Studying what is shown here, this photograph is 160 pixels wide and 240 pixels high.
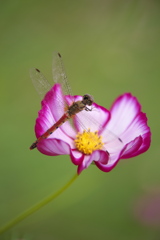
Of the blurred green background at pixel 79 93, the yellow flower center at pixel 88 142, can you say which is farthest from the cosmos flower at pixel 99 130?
the blurred green background at pixel 79 93

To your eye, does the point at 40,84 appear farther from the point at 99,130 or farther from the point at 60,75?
the point at 99,130

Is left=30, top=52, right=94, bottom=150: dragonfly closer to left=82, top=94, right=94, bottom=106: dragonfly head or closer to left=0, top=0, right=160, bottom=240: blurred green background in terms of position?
left=82, top=94, right=94, bottom=106: dragonfly head

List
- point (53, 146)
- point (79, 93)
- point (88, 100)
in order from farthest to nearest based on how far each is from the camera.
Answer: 1. point (79, 93)
2. point (88, 100)
3. point (53, 146)

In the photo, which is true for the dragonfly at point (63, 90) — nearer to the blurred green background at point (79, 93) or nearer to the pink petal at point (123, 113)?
the pink petal at point (123, 113)

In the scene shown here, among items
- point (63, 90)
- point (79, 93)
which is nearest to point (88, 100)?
point (63, 90)

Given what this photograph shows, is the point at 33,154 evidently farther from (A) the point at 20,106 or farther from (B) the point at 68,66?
(B) the point at 68,66

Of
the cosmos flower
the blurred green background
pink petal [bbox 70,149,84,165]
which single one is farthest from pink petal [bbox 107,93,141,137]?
the blurred green background
